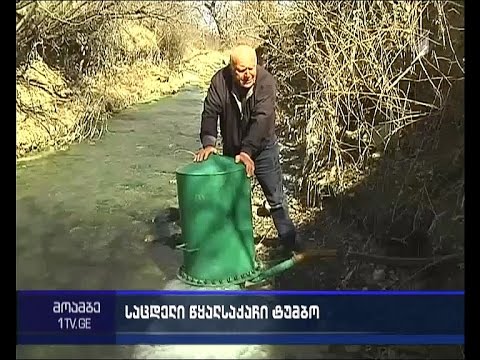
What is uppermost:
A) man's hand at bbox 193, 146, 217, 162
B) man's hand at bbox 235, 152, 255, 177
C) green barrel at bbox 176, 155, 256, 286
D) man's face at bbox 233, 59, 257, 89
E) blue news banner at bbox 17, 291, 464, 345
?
man's face at bbox 233, 59, 257, 89

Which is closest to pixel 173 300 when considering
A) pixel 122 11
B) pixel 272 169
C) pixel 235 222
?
pixel 235 222

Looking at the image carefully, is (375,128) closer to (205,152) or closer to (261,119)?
(261,119)

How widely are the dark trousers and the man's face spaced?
0.23 metres

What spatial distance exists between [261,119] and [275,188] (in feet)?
0.83

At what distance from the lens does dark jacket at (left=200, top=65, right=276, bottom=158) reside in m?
2.28

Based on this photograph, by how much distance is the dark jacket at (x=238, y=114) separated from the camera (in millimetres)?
2275

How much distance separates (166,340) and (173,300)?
0.45 feet

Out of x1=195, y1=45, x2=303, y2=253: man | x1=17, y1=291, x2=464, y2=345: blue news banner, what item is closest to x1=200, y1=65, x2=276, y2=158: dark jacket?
x1=195, y1=45, x2=303, y2=253: man

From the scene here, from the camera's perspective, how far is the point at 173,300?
7.33ft

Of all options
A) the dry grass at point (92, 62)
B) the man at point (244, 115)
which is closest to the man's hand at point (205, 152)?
the man at point (244, 115)

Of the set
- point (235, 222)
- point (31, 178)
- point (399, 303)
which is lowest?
point (399, 303)

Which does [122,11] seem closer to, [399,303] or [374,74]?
[374,74]

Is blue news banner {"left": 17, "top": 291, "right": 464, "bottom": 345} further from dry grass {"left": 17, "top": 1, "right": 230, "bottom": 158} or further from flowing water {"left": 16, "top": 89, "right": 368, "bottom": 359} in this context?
dry grass {"left": 17, "top": 1, "right": 230, "bottom": 158}

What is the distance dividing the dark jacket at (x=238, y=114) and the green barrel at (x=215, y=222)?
0.23 ft
